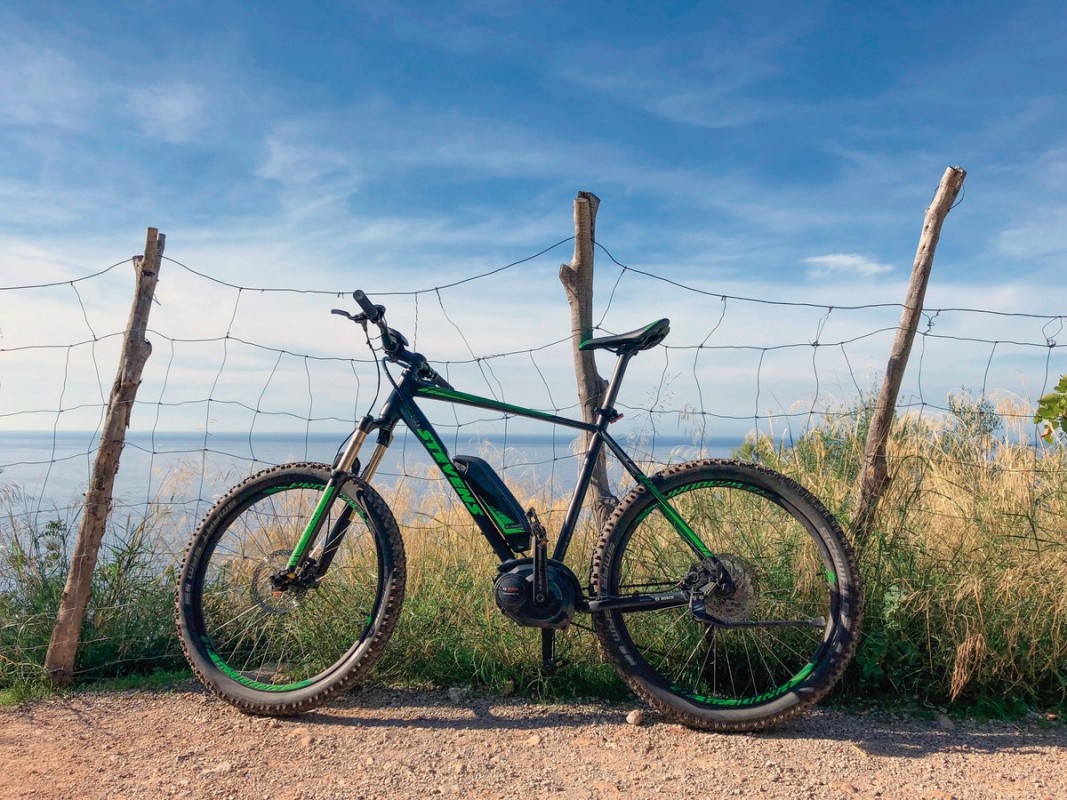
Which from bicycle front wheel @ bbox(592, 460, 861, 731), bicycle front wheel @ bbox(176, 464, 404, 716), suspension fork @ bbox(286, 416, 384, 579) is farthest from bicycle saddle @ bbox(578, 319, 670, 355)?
bicycle front wheel @ bbox(176, 464, 404, 716)

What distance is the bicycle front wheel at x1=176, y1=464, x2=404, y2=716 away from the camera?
3.65m

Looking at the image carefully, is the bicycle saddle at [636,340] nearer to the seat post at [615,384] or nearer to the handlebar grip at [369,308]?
the seat post at [615,384]

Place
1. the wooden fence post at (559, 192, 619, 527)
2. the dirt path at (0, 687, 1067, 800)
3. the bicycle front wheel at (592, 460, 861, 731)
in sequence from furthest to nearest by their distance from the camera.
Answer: the wooden fence post at (559, 192, 619, 527) → the bicycle front wheel at (592, 460, 861, 731) → the dirt path at (0, 687, 1067, 800)

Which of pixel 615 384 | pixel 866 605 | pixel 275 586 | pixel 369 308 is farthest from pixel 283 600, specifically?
pixel 866 605

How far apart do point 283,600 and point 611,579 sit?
5.18ft

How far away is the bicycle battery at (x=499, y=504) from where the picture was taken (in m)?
3.66

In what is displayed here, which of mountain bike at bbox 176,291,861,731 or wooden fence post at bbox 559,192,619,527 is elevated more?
wooden fence post at bbox 559,192,619,527

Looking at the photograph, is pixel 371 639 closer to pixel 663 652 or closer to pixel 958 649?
pixel 663 652

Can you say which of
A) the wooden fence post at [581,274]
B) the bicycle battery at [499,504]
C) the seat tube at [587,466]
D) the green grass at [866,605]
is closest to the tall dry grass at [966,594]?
the green grass at [866,605]

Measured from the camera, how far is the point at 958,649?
3.51m

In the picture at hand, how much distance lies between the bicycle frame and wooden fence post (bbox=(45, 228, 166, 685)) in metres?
1.27

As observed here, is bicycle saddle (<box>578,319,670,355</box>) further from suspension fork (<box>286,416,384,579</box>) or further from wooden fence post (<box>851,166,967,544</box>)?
wooden fence post (<box>851,166,967,544</box>)

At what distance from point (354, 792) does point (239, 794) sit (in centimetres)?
43

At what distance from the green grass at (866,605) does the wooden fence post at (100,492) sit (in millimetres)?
114
